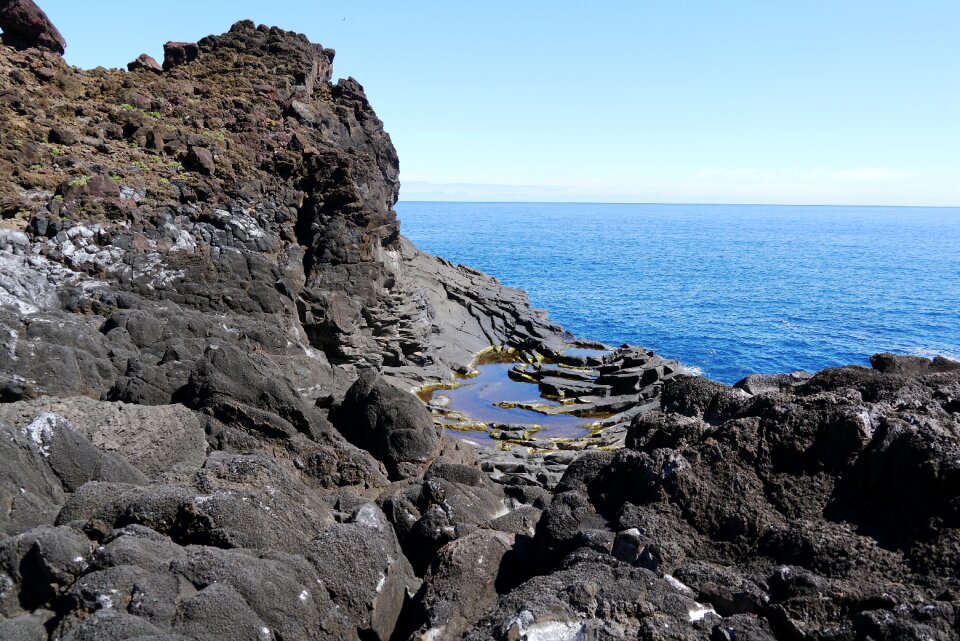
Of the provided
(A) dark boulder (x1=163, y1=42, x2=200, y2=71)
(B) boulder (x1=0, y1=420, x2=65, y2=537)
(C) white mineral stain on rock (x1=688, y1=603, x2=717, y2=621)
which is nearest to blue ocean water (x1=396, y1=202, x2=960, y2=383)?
(A) dark boulder (x1=163, y1=42, x2=200, y2=71)

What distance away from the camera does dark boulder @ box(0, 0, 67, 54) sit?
4369cm

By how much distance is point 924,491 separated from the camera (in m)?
8.25

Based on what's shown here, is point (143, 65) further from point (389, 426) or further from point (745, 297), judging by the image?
point (745, 297)

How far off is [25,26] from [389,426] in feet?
139

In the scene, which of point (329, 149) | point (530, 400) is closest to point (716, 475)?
point (530, 400)

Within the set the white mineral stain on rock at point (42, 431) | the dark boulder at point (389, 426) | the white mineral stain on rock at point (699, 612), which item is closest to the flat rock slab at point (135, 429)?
the white mineral stain on rock at point (42, 431)

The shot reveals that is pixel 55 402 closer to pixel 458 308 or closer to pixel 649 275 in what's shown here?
pixel 458 308

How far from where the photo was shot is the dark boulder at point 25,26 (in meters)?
43.7

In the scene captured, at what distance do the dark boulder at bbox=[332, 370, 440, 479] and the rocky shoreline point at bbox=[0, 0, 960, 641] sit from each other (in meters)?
0.07

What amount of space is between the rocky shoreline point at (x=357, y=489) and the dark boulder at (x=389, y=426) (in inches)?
2.8

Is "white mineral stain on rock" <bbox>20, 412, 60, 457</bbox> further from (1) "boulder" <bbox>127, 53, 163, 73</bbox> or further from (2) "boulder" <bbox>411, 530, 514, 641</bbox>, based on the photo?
(1) "boulder" <bbox>127, 53, 163, 73</bbox>

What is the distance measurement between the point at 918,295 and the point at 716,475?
88.7 m

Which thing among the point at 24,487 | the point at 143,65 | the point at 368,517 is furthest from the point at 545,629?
the point at 143,65

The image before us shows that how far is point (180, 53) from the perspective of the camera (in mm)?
49062
